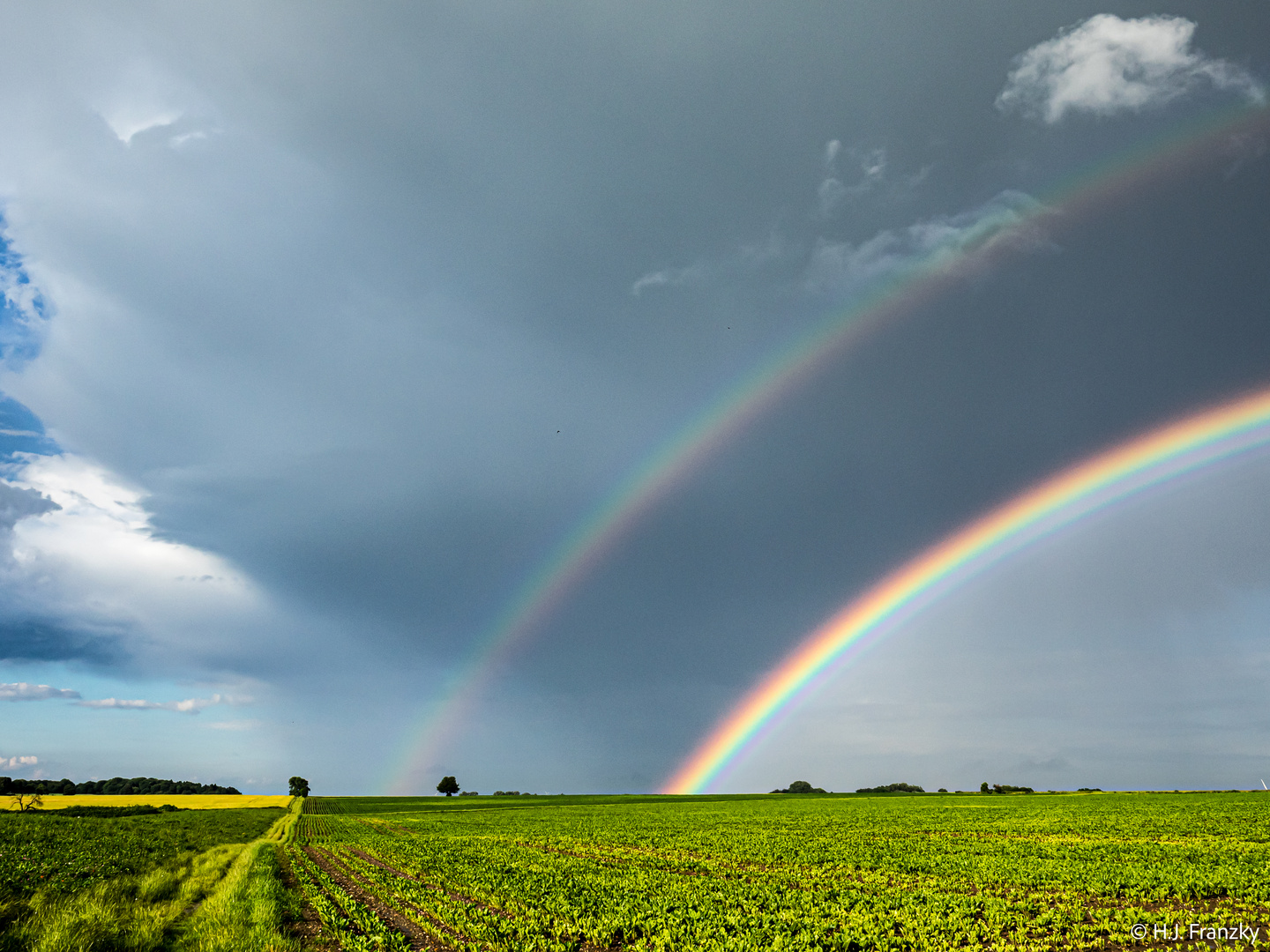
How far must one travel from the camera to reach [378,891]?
2503cm

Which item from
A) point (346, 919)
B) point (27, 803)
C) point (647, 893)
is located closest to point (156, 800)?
point (27, 803)

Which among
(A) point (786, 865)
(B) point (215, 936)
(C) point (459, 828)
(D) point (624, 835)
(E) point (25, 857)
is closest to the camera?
(B) point (215, 936)

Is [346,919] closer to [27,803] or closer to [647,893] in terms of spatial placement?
[647,893]

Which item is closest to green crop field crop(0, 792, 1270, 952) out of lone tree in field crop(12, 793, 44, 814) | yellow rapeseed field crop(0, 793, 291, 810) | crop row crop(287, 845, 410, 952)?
crop row crop(287, 845, 410, 952)

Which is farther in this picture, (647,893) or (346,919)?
(647,893)

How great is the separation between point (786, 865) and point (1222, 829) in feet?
117

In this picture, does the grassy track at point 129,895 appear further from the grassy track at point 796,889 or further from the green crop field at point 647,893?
the grassy track at point 796,889

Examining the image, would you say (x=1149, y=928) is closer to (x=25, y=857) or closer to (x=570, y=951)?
(x=570, y=951)

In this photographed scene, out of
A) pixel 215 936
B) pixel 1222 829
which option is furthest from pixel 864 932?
pixel 1222 829

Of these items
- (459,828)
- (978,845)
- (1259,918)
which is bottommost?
(459,828)

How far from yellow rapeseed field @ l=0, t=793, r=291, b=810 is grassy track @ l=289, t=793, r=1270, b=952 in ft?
293

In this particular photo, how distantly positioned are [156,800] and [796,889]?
474 ft

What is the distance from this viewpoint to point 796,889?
938 inches

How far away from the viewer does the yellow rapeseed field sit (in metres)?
104
